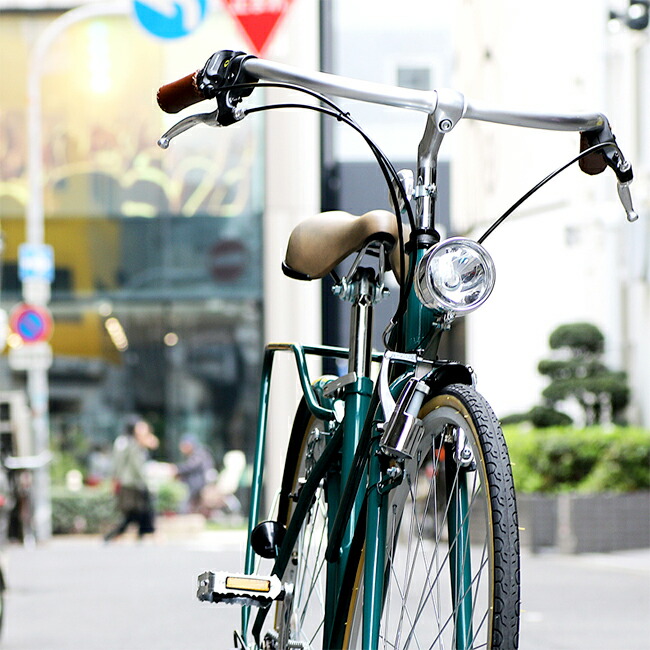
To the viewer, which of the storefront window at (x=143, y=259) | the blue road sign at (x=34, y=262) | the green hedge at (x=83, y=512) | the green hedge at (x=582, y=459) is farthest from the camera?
the storefront window at (x=143, y=259)

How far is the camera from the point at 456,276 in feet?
8.85

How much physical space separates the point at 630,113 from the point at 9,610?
11.3 meters

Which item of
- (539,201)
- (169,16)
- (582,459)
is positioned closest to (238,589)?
(582,459)

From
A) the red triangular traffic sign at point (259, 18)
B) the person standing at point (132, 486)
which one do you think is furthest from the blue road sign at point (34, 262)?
the red triangular traffic sign at point (259, 18)

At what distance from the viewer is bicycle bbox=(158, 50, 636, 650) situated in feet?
8.43

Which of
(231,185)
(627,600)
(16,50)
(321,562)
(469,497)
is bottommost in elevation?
(627,600)

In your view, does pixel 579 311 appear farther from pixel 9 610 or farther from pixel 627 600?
pixel 9 610

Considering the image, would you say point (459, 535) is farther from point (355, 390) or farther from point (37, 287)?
point (37, 287)

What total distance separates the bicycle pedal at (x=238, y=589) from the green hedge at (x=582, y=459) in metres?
11.4

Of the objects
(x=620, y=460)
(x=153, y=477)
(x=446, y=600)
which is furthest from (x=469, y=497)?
(x=153, y=477)

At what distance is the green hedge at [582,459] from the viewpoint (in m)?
14.5

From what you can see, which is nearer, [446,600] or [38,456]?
[446,600]

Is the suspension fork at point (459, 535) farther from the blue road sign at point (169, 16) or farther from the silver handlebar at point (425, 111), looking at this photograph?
the blue road sign at point (169, 16)

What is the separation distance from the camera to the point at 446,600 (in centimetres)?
274
